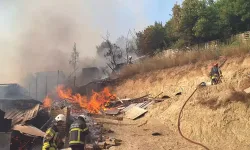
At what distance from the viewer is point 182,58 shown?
24.8 m

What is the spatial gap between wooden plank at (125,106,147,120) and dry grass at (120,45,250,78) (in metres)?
7.26

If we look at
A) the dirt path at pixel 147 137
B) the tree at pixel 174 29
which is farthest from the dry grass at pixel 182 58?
the dirt path at pixel 147 137

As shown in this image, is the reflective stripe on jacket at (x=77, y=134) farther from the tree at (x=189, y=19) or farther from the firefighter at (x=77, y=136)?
the tree at (x=189, y=19)

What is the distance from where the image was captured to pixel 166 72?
25.2 metres

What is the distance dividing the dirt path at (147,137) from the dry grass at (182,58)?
8266 mm

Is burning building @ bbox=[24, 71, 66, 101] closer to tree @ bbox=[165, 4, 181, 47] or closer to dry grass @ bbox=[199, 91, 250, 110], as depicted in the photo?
tree @ bbox=[165, 4, 181, 47]

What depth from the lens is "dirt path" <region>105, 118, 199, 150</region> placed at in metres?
12.1

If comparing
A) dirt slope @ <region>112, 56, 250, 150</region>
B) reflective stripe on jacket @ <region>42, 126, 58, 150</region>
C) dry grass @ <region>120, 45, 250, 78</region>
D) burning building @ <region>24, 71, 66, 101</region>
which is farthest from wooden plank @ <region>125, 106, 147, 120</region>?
burning building @ <region>24, 71, 66, 101</region>

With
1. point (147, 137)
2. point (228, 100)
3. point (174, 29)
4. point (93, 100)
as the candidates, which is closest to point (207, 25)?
point (174, 29)

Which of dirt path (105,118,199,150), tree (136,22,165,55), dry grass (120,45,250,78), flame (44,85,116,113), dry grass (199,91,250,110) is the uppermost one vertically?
tree (136,22,165,55)

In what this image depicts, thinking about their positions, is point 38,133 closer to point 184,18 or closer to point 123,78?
point 123,78

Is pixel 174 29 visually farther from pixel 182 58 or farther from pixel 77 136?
pixel 77 136

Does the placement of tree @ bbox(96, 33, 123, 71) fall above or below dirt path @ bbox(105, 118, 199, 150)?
above

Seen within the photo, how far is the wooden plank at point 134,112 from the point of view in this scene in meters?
18.2
